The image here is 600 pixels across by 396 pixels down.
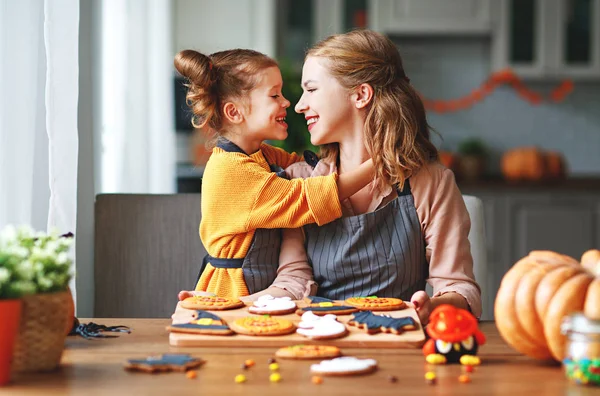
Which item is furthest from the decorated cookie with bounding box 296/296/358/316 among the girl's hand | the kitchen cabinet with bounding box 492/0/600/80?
the kitchen cabinet with bounding box 492/0/600/80

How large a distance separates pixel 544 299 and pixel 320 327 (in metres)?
0.35

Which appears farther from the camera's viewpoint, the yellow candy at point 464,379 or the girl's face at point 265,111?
the girl's face at point 265,111

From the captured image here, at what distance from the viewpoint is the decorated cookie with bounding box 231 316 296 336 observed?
1.25 meters

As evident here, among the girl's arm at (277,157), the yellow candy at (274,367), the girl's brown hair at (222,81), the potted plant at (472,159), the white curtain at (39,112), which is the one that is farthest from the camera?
the potted plant at (472,159)

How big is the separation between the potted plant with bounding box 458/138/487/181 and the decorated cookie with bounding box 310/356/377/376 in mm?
3806

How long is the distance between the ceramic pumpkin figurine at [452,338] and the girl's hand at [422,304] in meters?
0.19

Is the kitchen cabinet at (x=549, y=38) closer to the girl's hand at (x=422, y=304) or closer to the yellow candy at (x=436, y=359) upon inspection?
the girl's hand at (x=422, y=304)

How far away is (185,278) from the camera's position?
2.10m

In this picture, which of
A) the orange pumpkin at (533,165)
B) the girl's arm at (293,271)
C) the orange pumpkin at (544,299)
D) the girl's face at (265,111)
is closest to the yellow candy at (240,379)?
the orange pumpkin at (544,299)

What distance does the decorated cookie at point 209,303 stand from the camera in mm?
1396

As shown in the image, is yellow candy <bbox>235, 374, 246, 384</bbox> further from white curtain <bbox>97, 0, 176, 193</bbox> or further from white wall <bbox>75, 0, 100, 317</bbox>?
white curtain <bbox>97, 0, 176, 193</bbox>

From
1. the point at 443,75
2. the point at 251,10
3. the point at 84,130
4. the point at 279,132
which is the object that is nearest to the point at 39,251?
the point at 279,132

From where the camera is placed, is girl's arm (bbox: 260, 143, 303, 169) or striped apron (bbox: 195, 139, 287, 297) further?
girl's arm (bbox: 260, 143, 303, 169)

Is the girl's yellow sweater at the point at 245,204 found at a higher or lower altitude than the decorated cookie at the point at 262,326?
higher
